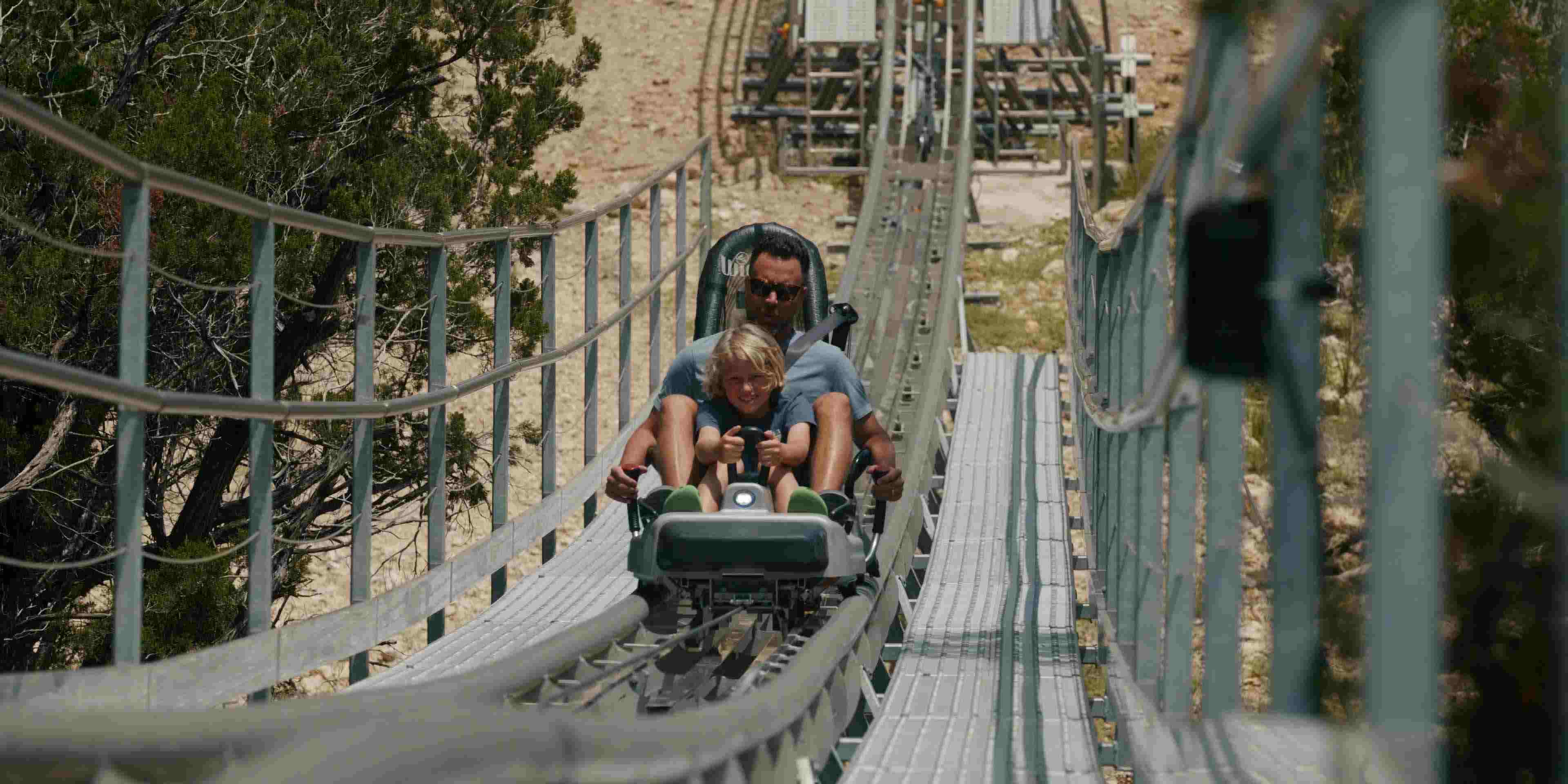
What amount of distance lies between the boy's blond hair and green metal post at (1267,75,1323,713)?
4205mm

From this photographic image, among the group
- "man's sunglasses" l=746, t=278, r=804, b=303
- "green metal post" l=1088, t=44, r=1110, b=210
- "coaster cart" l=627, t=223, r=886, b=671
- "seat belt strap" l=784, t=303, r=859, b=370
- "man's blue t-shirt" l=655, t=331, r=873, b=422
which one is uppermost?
"green metal post" l=1088, t=44, r=1110, b=210

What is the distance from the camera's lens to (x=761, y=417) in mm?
6609

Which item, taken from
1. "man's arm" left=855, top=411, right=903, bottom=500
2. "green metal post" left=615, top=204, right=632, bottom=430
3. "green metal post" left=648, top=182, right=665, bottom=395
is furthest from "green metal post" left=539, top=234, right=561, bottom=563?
"man's arm" left=855, top=411, right=903, bottom=500

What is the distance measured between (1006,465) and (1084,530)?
2111 millimetres

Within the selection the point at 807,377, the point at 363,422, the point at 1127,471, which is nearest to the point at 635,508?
the point at 807,377

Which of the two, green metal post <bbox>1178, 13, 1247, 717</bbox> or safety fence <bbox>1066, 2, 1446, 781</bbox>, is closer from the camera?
safety fence <bbox>1066, 2, 1446, 781</bbox>

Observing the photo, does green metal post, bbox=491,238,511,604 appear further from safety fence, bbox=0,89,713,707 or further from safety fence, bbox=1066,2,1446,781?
safety fence, bbox=1066,2,1446,781

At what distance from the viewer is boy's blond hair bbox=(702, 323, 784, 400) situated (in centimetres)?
634

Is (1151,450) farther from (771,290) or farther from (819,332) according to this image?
(771,290)

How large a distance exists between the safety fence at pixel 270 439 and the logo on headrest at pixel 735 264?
651mm

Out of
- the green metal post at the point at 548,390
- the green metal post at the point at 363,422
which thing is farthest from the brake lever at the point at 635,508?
the green metal post at the point at 548,390

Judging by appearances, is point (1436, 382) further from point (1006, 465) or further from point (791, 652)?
point (1006, 465)

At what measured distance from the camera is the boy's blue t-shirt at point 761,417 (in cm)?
652

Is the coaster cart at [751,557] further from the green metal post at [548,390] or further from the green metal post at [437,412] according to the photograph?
the green metal post at [548,390]
